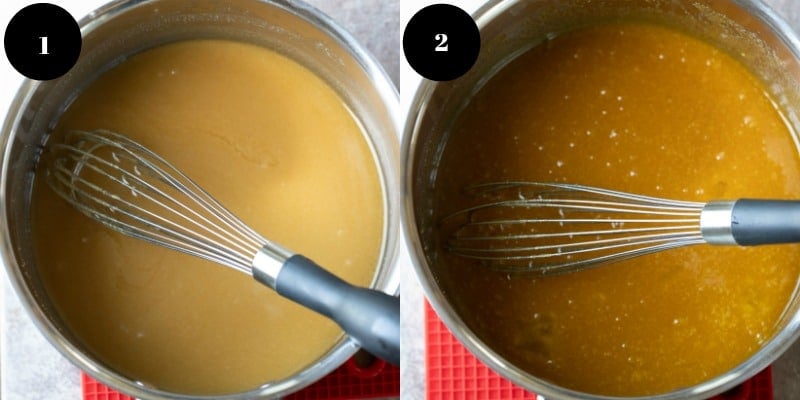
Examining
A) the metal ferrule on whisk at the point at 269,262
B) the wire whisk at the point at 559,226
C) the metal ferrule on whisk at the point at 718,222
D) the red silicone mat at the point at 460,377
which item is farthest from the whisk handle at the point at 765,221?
the metal ferrule on whisk at the point at 269,262

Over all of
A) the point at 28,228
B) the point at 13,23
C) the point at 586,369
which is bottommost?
the point at 586,369

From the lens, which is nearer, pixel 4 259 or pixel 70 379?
pixel 4 259

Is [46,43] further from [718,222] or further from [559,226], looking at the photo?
[718,222]

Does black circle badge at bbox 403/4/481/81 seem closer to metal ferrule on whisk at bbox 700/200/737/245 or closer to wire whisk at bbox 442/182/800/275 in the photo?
wire whisk at bbox 442/182/800/275

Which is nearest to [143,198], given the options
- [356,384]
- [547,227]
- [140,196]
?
[140,196]

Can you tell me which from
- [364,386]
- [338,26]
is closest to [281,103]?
[338,26]

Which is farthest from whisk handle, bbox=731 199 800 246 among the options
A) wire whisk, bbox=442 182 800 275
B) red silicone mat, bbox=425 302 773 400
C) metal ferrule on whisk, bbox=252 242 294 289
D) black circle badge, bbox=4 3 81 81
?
black circle badge, bbox=4 3 81 81

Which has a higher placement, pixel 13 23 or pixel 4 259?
pixel 13 23

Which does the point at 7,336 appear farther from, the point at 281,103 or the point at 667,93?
the point at 667,93
